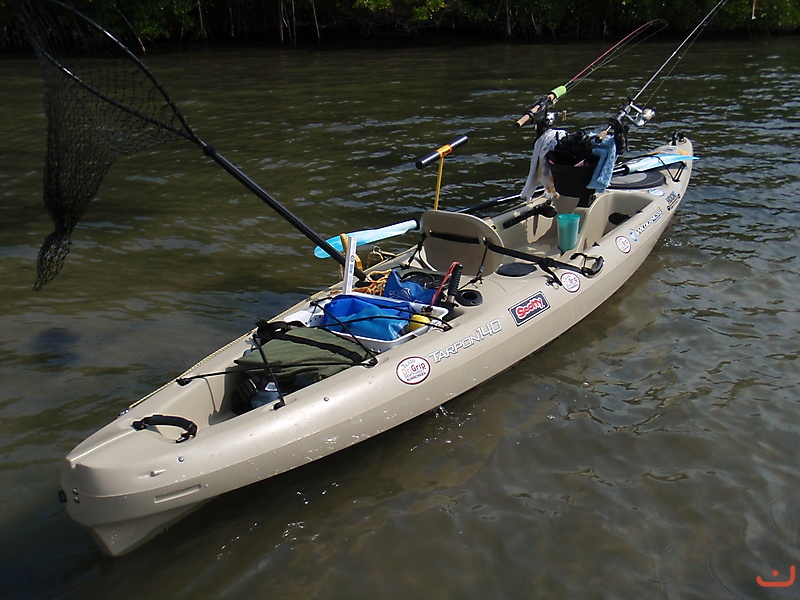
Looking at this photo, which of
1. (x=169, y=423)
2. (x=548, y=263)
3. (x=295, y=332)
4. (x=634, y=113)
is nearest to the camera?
(x=169, y=423)

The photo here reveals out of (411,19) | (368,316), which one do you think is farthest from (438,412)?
(411,19)

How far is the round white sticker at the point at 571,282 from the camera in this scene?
6.27 metres

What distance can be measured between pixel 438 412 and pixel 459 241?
148cm

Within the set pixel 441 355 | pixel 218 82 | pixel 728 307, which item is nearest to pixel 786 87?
pixel 728 307

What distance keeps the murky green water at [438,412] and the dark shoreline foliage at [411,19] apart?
32.5 feet

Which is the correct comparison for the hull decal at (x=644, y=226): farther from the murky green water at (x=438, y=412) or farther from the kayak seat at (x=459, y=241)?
the kayak seat at (x=459, y=241)

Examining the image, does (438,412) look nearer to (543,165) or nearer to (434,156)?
(434,156)

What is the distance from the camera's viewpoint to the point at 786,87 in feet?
48.4

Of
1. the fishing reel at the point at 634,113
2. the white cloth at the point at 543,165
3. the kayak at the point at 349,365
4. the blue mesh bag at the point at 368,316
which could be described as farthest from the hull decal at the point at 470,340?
the fishing reel at the point at 634,113

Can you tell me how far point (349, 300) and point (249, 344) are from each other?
2.58ft

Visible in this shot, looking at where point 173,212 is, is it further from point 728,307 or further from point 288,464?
point 728,307

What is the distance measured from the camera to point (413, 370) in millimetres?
5082

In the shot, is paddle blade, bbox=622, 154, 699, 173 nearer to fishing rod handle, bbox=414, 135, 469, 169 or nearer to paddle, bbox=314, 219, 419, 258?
fishing rod handle, bbox=414, 135, 469, 169

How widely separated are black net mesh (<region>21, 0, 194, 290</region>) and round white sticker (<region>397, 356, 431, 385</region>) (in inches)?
82.2
